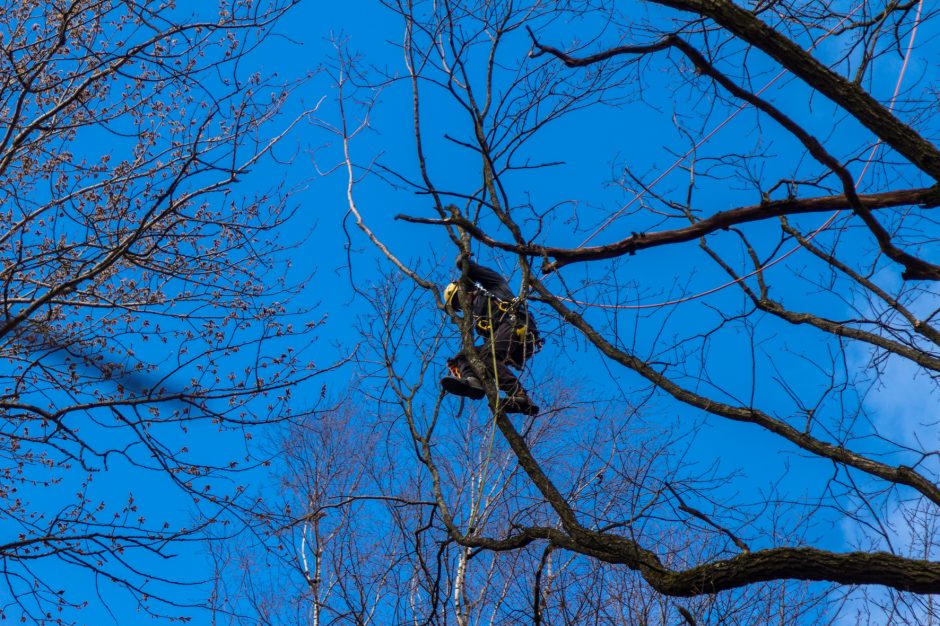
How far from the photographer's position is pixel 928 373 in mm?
6059

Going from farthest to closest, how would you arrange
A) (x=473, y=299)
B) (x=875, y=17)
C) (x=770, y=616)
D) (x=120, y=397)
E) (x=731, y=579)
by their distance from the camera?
(x=770, y=616) < (x=473, y=299) < (x=120, y=397) < (x=875, y=17) < (x=731, y=579)

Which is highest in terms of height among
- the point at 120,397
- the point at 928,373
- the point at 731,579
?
the point at 928,373

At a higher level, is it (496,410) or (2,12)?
(2,12)

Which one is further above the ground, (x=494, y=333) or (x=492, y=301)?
(x=492, y=301)

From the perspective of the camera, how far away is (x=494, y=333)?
6293 millimetres

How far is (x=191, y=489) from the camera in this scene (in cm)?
571

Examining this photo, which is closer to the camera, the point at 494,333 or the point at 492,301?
the point at 494,333

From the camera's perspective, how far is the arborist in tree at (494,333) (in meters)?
6.09

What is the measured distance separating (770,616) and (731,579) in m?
3.00

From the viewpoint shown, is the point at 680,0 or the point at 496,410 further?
the point at 496,410

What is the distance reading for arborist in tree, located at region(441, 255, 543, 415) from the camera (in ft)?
20.0

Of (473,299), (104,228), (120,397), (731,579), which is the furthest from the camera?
(473,299)

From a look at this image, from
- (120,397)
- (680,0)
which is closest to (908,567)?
(680,0)

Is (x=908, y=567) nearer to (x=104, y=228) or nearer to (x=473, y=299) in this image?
(x=473, y=299)
